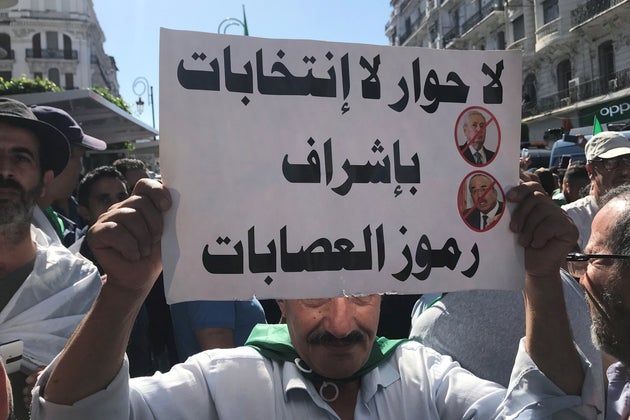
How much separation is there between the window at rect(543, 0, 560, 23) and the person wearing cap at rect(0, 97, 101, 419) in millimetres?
28184

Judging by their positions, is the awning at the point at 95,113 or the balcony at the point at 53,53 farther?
the balcony at the point at 53,53

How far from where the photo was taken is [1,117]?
2.29 metres

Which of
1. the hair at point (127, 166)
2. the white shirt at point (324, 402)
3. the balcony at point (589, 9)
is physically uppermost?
the balcony at point (589, 9)

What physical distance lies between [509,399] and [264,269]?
788 millimetres

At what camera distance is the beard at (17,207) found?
2197 millimetres

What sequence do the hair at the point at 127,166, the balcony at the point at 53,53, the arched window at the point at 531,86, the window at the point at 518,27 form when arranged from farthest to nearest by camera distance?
1. the balcony at the point at 53,53
2. the window at the point at 518,27
3. the arched window at the point at 531,86
4. the hair at the point at 127,166

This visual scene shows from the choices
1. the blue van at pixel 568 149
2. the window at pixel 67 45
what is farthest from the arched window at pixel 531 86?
the window at pixel 67 45

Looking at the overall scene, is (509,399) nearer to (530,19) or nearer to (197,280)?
(197,280)

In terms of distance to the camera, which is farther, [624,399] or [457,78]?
[624,399]

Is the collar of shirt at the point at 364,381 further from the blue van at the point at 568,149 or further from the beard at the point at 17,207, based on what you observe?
the blue van at the point at 568,149

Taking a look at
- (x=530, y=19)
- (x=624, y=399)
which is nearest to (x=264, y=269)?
(x=624, y=399)

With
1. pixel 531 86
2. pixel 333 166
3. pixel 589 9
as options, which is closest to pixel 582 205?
pixel 333 166

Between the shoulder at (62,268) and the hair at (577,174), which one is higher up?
the hair at (577,174)

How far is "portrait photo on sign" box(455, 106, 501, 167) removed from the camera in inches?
61.6
